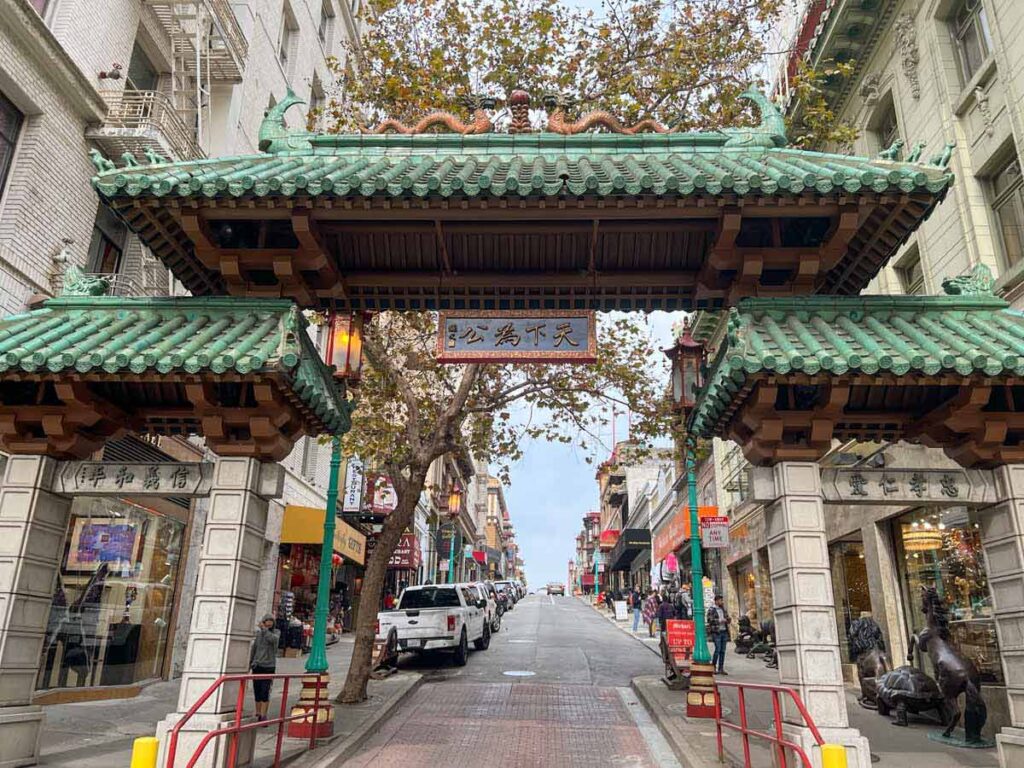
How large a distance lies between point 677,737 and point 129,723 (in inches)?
334

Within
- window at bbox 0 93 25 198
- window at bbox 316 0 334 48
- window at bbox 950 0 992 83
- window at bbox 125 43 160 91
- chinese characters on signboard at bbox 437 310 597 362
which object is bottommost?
chinese characters on signboard at bbox 437 310 597 362

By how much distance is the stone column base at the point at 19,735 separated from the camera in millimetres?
7328

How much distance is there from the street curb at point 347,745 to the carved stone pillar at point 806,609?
575 cm

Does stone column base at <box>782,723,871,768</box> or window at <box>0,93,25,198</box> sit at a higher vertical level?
window at <box>0,93,25,198</box>

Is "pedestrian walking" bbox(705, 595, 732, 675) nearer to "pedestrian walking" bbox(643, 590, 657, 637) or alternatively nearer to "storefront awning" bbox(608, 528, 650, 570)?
"pedestrian walking" bbox(643, 590, 657, 637)

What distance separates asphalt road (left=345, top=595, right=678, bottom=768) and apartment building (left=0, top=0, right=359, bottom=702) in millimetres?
6106

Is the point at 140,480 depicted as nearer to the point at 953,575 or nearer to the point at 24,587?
the point at 24,587

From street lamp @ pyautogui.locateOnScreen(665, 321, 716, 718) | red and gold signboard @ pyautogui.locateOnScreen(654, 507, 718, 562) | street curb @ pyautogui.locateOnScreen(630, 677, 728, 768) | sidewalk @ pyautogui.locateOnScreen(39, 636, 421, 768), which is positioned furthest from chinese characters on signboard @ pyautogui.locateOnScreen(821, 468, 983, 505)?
red and gold signboard @ pyautogui.locateOnScreen(654, 507, 718, 562)

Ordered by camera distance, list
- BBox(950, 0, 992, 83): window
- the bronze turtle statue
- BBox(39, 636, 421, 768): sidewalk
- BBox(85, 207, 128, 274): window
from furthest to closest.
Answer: BBox(85, 207, 128, 274): window → BBox(950, 0, 992, 83): window → the bronze turtle statue → BBox(39, 636, 421, 768): sidewalk

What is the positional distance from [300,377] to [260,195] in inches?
72.9

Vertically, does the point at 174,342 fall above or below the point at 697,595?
above

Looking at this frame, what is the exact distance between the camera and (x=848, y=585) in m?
17.6

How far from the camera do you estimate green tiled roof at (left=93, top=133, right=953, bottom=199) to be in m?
6.99

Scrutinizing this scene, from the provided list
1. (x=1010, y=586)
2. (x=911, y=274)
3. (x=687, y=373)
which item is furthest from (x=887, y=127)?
(x=1010, y=586)
